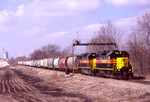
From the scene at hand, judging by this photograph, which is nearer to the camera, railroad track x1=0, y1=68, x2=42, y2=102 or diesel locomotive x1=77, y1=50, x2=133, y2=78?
railroad track x1=0, y1=68, x2=42, y2=102

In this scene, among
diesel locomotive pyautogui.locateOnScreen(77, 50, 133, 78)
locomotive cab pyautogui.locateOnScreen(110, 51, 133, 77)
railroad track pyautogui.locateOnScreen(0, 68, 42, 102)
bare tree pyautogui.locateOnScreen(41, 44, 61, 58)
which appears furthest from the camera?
bare tree pyautogui.locateOnScreen(41, 44, 61, 58)

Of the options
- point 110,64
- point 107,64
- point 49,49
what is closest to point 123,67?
point 110,64

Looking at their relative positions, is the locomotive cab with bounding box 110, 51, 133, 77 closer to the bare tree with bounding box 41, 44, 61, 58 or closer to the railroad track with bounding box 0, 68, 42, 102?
the railroad track with bounding box 0, 68, 42, 102

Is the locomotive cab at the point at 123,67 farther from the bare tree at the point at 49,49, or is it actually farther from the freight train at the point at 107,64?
the bare tree at the point at 49,49

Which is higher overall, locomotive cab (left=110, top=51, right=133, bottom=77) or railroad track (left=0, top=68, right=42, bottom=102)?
locomotive cab (left=110, top=51, right=133, bottom=77)

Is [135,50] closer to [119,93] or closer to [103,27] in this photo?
[103,27]

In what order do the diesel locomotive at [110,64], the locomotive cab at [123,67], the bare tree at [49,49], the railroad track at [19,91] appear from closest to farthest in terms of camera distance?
the railroad track at [19,91] → the locomotive cab at [123,67] → the diesel locomotive at [110,64] → the bare tree at [49,49]

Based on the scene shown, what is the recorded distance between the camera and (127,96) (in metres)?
15.3

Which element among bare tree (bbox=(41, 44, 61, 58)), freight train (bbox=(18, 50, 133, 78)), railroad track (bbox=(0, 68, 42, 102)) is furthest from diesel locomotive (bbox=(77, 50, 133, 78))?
bare tree (bbox=(41, 44, 61, 58))

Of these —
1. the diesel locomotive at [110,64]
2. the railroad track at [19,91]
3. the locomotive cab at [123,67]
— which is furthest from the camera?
the diesel locomotive at [110,64]

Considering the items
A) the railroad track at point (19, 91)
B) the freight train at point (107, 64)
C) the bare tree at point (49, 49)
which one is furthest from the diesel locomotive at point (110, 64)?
the bare tree at point (49, 49)

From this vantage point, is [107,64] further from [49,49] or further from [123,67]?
[49,49]

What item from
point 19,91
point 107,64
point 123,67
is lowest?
point 19,91

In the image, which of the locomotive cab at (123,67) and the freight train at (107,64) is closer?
the locomotive cab at (123,67)
